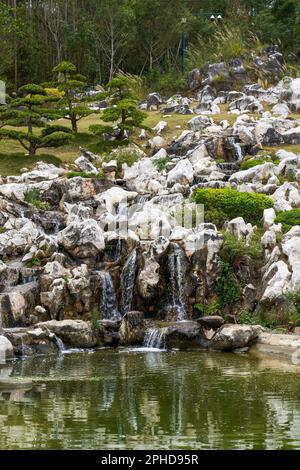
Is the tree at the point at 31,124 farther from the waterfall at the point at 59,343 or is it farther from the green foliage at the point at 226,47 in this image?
the waterfall at the point at 59,343

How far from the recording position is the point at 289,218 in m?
24.1

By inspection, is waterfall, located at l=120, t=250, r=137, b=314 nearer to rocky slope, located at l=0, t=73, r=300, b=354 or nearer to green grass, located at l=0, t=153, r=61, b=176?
rocky slope, located at l=0, t=73, r=300, b=354

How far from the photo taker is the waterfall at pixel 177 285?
2191 cm

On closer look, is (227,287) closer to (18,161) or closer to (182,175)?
(182,175)

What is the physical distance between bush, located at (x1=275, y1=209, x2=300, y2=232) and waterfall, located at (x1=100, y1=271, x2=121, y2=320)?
5.40m

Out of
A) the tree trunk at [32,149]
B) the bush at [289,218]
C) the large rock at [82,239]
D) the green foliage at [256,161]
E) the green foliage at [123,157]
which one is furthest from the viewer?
the tree trunk at [32,149]

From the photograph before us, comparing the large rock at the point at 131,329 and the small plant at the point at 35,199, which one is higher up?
the small plant at the point at 35,199

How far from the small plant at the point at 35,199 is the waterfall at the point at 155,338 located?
733cm

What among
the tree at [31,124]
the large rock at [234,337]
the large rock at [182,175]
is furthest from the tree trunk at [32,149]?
the large rock at [234,337]

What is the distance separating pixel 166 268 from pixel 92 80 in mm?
31997

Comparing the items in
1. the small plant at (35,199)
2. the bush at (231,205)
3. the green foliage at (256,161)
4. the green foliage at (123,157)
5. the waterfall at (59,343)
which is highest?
the bush at (231,205)

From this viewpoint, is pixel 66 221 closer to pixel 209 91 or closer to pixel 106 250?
pixel 106 250

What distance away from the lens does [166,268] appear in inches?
873

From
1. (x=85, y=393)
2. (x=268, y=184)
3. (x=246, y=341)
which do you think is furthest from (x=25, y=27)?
(x=85, y=393)
